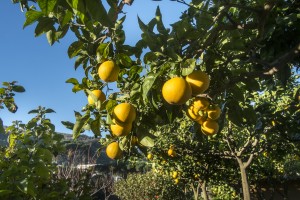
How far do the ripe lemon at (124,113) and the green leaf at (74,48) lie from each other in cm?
62

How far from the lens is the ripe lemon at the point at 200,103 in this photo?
85.2 inches

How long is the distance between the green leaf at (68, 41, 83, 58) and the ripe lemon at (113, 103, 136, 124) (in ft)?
2.03

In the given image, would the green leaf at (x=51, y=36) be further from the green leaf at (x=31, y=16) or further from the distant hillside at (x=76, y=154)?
the distant hillside at (x=76, y=154)

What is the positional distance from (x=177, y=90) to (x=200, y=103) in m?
0.45

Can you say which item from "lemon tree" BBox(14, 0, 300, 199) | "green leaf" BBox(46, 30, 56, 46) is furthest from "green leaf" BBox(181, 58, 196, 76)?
"green leaf" BBox(46, 30, 56, 46)

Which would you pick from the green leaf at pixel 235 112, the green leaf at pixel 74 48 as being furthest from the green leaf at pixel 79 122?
the green leaf at pixel 235 112

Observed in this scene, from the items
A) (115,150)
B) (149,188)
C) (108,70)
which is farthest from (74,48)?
(149,188)

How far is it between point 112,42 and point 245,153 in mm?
7737

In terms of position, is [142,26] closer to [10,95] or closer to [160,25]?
[160,25]

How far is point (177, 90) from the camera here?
1.77m

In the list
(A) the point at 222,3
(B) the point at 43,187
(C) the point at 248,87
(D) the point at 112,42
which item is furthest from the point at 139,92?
(B) the point at 43,187

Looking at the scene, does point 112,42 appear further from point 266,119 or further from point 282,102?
point 282,102

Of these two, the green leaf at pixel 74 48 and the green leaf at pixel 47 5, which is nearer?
the green leaf at pixel 47 5

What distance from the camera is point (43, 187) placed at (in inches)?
171
